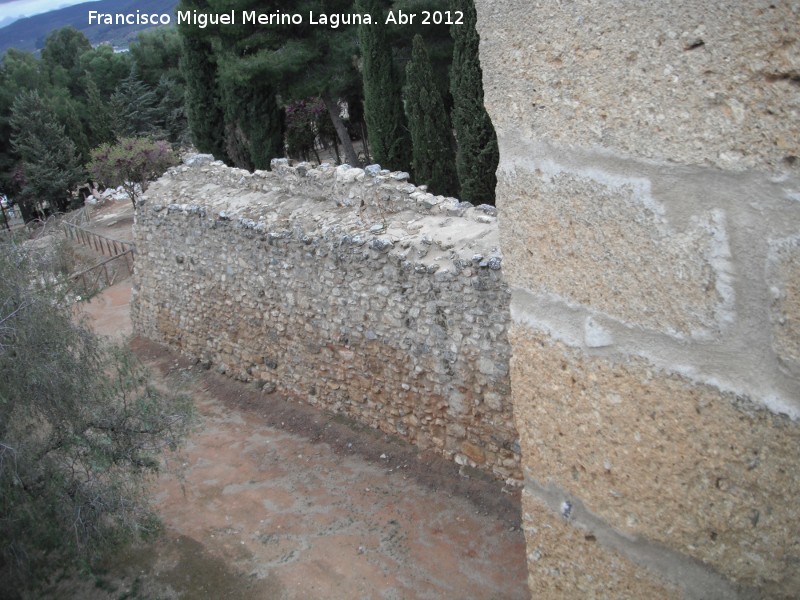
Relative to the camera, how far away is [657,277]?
0.91m

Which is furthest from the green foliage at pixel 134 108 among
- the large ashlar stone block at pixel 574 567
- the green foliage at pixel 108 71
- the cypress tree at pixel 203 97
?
the large ashlar stone block at pixel 574 567

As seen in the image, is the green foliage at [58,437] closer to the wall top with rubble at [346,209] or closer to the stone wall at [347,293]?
the stone wall at [347,293]

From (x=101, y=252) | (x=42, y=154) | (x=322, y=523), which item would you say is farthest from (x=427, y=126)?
(x=42, y=154)

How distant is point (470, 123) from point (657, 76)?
40.3 feet

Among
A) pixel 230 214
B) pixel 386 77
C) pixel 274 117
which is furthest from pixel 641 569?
pixel 274 117

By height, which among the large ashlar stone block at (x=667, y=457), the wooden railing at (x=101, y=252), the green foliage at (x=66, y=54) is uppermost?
the green foliage at (x=66, y=54)

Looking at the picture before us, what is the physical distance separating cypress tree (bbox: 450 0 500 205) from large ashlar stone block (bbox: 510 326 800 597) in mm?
11503

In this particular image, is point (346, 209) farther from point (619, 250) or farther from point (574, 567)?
point (619, 250)

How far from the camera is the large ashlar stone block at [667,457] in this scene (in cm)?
87

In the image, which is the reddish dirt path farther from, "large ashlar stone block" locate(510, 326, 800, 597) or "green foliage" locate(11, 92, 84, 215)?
"green foliage" locate(11, 92, 84, 215)

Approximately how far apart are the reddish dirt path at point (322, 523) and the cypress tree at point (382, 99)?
8379 mm

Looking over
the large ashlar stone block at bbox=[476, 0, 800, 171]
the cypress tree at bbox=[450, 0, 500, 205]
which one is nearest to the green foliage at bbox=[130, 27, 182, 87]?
the cypress tree at bbox=[450, 0, 500, 205]

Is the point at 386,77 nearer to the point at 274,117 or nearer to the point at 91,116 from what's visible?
the point at 274,117

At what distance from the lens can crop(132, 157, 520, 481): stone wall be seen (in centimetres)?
693
